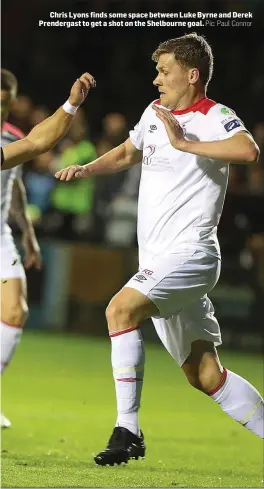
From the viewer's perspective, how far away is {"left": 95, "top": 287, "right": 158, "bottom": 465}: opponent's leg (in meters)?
5.66

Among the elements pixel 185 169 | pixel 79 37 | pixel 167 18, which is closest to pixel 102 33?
pixel 79 37

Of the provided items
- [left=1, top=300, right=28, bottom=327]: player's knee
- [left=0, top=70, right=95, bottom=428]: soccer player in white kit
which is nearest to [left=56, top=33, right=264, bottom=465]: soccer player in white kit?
[left=0, top=70, right=95, bottom=428]: soccer player in white kit

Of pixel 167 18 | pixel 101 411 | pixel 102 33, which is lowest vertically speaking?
pixel 101 411

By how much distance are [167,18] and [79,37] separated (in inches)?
290

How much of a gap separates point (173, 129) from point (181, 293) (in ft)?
2.90

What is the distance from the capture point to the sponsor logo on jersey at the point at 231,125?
19.3ft

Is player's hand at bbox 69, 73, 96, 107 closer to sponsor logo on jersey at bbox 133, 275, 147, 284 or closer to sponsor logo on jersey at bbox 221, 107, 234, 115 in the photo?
sponsor logo on jersey at bbox 221, 107, 234, 115

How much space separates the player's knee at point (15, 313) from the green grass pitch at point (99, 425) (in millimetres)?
833

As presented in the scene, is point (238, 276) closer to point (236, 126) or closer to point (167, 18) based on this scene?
point (167, 18)

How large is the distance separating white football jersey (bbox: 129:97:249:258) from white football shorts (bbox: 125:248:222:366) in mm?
88

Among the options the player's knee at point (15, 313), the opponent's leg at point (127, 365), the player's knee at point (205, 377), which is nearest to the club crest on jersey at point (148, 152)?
the opponent's leg at point (127, 365)

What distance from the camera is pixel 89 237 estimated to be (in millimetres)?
13852

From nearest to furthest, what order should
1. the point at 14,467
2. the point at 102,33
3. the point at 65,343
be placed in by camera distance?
the point at 14,467, the point at 65,343, the point at 102,33

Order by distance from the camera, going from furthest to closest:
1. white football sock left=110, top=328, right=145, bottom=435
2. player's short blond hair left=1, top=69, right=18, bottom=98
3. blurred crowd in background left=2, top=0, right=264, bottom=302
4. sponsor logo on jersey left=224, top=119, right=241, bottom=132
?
1. blurred crowd in background left=2, top=0, right=264, bottom=302
2. player's short blond hair left=1, top=69, right=18, bottom=98
3. sponsor logo on jersey left=224, top=119, right=241, bottom=132
4. white football sock left=110, top=328, right=145, bottom=435
